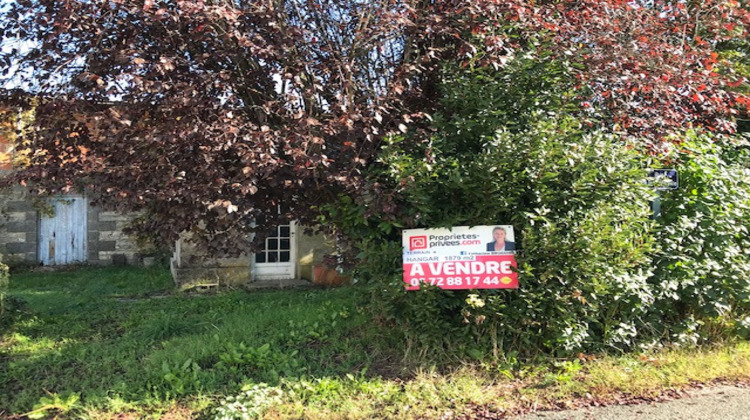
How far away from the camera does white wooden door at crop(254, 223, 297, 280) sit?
1026 cm

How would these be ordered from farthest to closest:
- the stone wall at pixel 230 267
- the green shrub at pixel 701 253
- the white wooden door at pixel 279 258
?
the white wooden door at pixel 279 258
the stone wall at pixel 230 267
the green shrub at pixel 701 253

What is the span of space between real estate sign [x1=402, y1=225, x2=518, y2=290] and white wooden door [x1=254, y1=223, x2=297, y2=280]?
6.20m

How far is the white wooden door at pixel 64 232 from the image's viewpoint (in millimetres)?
12750

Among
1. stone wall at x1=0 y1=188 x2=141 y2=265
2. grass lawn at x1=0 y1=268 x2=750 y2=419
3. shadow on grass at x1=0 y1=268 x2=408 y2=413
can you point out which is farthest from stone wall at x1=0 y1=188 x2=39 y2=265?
grass lawn at x1=0 y1=268 x2=750 y2=419

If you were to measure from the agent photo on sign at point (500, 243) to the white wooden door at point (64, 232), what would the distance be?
1217 centimetres

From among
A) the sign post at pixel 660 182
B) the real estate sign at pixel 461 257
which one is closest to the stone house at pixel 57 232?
the real estate sign at pixel 461 257

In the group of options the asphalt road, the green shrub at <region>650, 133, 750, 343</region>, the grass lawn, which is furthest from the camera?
the green shrub at <region>650, 133, 750, 343</region>

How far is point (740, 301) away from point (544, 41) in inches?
125

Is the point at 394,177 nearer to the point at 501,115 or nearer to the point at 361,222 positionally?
the point at 361,222

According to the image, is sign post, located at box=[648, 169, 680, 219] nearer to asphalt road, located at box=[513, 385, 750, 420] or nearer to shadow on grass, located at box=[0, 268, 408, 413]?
asphalt road, located at box=[513, 385, 750, 420]

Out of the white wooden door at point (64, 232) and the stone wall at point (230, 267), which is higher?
the white wooden door at point (64, 232)

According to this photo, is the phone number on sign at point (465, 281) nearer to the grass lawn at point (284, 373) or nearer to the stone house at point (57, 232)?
the grass lawn at point (284, 373)

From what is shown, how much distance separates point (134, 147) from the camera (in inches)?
155

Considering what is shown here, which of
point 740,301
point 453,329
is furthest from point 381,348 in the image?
point 740,301
